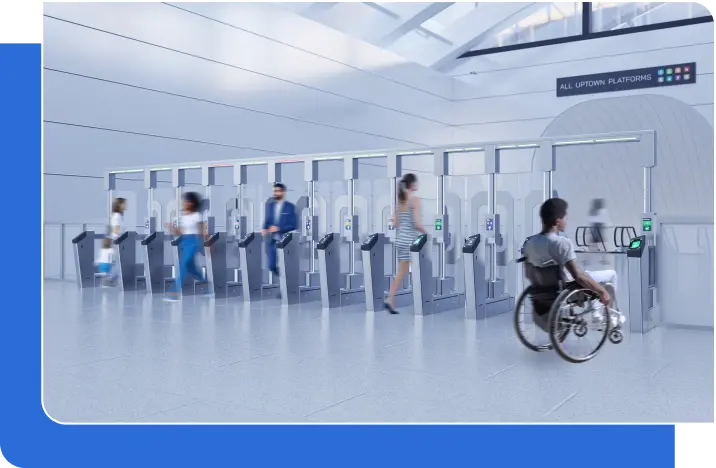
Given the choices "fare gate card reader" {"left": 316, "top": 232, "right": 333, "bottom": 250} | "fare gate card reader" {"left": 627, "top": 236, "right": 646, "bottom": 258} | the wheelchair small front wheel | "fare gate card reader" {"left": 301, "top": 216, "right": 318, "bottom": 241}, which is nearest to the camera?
the wheelchair small front wheel

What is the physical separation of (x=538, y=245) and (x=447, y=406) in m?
1.52

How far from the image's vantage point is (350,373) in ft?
13.1

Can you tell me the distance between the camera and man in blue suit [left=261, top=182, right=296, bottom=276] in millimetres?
7480

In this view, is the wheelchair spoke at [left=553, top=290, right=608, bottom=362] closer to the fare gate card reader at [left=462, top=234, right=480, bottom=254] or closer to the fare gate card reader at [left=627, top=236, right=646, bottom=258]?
the fare gate card reader at [left=627, top=236, right=646, bottom=258]

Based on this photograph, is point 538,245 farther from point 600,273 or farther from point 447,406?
point 447,406

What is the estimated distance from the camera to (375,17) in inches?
508

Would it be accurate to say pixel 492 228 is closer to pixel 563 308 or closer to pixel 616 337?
pixel 616 337

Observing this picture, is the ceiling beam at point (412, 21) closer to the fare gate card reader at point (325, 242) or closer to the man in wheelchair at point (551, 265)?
the fare gate card reader at point (325, 242)

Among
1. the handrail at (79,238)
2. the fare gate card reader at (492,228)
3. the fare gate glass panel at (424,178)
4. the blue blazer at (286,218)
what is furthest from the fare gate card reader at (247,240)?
the fare gate glass panel at (424,178)

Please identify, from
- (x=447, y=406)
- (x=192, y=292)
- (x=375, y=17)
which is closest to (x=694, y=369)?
(x=447, y=406)

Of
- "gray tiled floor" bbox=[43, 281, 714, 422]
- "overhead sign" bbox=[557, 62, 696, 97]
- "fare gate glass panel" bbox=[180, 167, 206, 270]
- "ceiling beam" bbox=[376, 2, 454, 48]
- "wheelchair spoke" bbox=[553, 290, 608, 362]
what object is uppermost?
"ceiling beam" bbox=[376, 2, 454, 48]

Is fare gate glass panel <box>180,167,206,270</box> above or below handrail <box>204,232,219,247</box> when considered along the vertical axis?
above

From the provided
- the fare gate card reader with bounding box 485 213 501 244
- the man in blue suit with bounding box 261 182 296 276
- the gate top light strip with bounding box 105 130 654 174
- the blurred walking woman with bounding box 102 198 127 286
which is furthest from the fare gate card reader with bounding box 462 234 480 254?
the blurred walking woman with bounding box 102 198 127 286

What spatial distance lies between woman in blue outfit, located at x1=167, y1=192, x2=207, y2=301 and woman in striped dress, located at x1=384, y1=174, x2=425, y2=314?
2130mm
